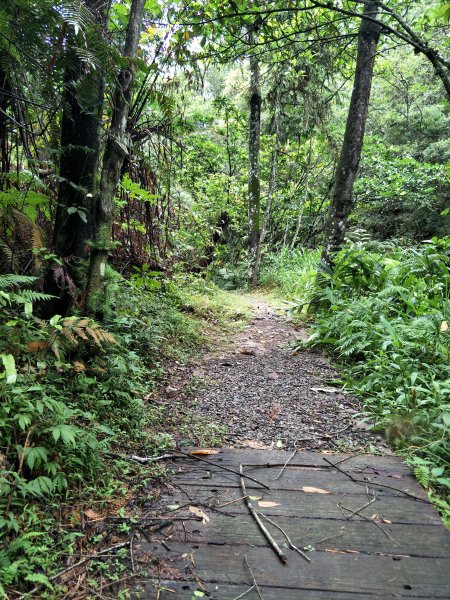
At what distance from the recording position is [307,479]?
2547 mm

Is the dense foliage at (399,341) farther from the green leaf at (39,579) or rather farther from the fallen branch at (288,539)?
the green leaf at (39,579)

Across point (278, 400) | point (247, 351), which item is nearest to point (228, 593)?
point (278, 400)

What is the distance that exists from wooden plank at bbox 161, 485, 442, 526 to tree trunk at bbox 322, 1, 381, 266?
4.34 meters

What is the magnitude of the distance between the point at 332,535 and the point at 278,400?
5.62 ft

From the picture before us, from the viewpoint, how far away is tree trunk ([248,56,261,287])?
10414 millimetres

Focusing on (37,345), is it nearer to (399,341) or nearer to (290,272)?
(399,341)

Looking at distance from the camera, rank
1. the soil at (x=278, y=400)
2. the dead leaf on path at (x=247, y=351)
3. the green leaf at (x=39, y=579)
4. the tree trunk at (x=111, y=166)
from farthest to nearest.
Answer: the dead leaf on path at (x=247, y=351) → the tree trunk at (x=111, y=166) → the soil at (x=278, y=400) → the green leaf at (x=39, y=579)

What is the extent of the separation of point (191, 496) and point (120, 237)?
10.8ft

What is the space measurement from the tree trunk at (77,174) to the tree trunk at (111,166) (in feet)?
0.43

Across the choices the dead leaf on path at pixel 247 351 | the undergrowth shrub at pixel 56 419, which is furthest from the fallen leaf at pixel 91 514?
the dead leaf on path at pixel 247 351

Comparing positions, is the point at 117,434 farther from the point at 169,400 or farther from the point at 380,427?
the point at 380,427

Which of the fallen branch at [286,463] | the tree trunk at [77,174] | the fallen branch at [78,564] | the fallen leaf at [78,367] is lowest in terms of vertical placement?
the fallen branch at [78,564]

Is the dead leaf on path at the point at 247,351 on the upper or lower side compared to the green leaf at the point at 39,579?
lower

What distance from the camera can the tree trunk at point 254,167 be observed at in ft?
34.2
